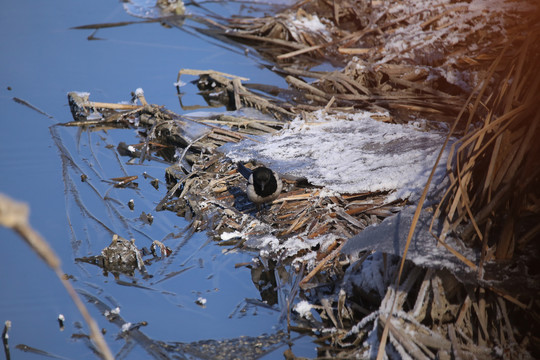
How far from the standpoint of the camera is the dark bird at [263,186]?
11.0ft

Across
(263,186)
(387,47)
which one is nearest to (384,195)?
(263,186)

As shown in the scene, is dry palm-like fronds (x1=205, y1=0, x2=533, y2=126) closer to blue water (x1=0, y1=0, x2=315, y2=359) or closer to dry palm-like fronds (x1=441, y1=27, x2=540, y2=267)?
blue water (x1=0, y1=0, x2=315, y2=359)

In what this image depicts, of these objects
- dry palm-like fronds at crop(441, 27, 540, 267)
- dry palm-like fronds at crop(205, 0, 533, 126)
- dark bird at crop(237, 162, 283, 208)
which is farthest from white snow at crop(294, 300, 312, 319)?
dry palm-like fronds at crop(205, 0, 533, 126)

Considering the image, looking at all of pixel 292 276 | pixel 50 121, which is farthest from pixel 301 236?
pixel 50 121

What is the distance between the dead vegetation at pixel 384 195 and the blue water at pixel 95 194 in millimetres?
236

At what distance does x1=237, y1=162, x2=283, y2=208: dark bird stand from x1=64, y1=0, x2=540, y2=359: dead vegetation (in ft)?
0.43

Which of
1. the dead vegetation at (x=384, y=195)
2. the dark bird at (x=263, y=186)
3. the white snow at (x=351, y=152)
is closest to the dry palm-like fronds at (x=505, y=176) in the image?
the dead vegetation at (x=384, y=195)

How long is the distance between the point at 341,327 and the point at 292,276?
1.68 ft

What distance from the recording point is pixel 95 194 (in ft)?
12.3

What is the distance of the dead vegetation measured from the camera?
223cm

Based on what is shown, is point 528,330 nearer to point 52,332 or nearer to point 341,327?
point 341,327

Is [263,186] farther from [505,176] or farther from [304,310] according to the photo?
[505,176]

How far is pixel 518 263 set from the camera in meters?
2.24

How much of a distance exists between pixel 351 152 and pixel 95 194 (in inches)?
72.8
